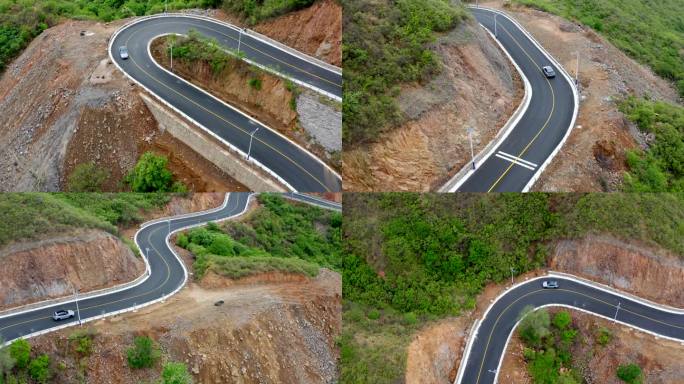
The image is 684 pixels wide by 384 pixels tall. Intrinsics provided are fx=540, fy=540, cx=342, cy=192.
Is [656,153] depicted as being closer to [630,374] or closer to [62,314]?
[630,374]

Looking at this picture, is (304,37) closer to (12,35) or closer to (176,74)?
(176,74)

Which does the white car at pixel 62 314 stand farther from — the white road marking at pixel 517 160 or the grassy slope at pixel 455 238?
the white road marking at pixel 517 160

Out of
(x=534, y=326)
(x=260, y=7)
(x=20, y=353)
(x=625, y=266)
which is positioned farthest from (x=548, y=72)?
(x=20, y=353)

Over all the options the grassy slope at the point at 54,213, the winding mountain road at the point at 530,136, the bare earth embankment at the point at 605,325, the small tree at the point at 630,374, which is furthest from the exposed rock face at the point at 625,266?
the grassy slope at the point at 54,213

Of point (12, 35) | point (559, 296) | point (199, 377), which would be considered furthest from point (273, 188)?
point (12, 35)

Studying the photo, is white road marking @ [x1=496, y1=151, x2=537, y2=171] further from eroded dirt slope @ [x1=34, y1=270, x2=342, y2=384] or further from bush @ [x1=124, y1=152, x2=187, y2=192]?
bush @ [x1=124, y1=152, x2=187, y2=192]

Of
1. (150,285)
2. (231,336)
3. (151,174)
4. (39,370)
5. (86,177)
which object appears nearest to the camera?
(39,370)
